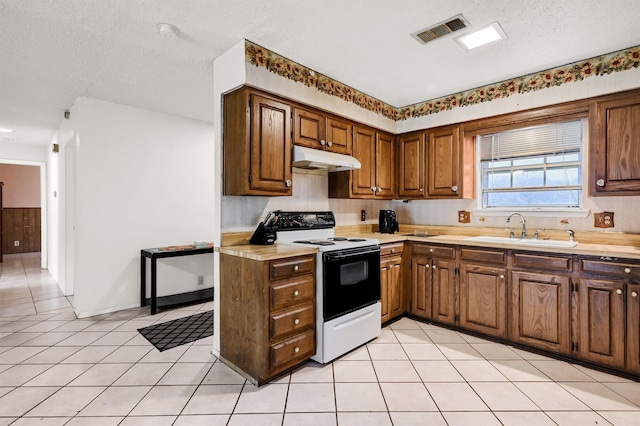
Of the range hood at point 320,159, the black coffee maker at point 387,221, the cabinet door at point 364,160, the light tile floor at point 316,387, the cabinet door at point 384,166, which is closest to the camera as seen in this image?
the light tile floor at point 316,387

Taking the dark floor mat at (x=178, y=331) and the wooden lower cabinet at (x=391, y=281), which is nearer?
the dark floor mat at (x=178, y=331)

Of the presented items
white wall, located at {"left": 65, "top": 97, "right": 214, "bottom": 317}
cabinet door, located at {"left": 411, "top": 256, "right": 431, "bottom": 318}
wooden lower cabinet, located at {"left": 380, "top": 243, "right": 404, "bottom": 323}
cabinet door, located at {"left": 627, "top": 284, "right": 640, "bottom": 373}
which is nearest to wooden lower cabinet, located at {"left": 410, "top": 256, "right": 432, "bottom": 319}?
cabinet door, located at {"left": 411, "top": 256, "right": 431, "bottom": 318}

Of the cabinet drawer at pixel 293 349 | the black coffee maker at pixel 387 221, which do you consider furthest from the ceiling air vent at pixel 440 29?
the cabinet drawer at pixel 293 349

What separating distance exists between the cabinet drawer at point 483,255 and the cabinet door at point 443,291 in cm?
17

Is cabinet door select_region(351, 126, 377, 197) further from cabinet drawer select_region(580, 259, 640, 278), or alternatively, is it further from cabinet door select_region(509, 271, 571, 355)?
cabinet drawer select_region(580, 259, 640, 278)

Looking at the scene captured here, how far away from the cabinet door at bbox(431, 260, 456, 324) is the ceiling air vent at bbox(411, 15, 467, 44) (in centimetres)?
202

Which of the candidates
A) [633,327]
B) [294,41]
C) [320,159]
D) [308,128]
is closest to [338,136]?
[308,128]

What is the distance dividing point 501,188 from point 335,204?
1821 mm

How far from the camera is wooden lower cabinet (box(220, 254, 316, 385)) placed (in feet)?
7.13

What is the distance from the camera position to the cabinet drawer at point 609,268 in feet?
7.35

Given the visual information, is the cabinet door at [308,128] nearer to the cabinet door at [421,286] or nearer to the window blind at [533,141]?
the cabinet door at [421,286]

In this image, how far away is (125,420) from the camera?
6.00 ft

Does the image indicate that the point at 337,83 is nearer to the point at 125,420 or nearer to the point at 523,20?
the point at 523,20

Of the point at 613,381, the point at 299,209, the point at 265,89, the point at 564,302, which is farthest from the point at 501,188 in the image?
the point at 265,89
